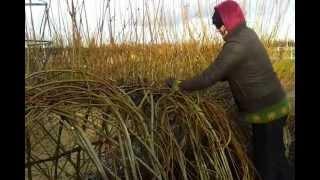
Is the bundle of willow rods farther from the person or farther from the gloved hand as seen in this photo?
the person

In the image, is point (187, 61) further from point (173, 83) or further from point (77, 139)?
point (77, 139)

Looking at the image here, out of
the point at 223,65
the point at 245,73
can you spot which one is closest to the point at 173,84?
the point at 223,65

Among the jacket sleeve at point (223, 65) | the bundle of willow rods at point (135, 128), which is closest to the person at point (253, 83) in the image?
the jacket sleeve at point (223, 65)

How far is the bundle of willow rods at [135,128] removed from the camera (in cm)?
187

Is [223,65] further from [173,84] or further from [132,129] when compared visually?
[132,129]

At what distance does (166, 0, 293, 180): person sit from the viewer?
2566 millimetres

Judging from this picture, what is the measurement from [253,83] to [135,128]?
2.70ft

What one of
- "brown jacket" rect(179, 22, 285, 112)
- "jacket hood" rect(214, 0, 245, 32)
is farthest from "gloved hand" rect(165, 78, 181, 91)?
"jacket hood" rect(214, 0, 245, 32)

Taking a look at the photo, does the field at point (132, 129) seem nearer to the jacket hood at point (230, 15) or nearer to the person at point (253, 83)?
the person at point (253, 83)

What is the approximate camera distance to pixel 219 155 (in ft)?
7.25

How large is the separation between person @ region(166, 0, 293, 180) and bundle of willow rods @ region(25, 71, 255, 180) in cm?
22
